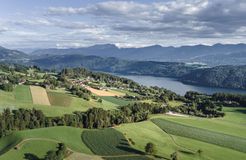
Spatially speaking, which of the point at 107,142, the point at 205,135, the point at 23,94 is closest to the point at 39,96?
the point at 23,94

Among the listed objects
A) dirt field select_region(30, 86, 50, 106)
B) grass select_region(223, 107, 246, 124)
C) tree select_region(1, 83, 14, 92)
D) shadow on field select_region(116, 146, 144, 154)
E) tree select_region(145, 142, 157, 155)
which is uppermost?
tree select_region(1, 83, 14, 92)

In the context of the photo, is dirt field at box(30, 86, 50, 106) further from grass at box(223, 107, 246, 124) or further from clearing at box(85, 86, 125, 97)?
grass at box(223, 107, 246, 124)

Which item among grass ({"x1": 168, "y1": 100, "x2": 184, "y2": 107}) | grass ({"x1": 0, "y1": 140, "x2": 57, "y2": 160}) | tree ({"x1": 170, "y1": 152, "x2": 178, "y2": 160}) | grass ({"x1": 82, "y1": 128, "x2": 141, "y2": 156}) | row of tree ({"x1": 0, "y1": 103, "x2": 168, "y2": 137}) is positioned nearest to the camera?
tree ({"x1": 170, "y1": 152, "x2": 178, "y2": 160})

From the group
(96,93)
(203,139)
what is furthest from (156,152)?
(96,93)

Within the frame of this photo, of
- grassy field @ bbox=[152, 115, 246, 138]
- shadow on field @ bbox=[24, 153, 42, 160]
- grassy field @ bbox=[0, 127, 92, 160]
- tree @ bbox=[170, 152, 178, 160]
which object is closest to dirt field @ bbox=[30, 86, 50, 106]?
grassy field @ bbox=[152, 115, 246, 138]

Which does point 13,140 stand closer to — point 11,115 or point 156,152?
point 11,115

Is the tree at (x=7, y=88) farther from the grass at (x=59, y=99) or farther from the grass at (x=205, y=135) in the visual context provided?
the grass at (x=205, y=135)

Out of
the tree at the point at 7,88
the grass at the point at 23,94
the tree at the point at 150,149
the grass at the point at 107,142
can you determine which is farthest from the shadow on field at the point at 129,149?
the tree at the point at 7,88
